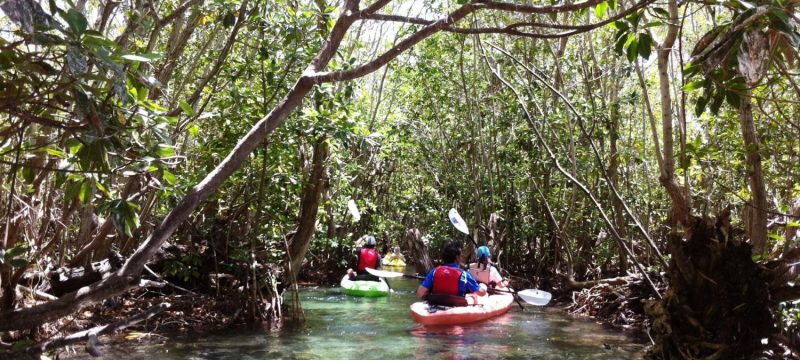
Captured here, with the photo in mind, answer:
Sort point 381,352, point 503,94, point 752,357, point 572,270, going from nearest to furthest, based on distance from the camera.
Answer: point 752,357, point 381,352, point 572,270, point 503,94

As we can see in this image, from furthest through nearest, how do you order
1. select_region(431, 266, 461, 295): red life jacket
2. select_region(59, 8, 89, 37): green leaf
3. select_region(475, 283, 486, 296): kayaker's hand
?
select_region(475, 283, 486, 296): kayaker's hand
select_region(431, 266, 461, 295): red life jacket
select_region(59, 8, 89, 37): green leaf

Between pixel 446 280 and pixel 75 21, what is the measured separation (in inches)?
268

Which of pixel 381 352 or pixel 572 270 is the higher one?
pixel 572 270

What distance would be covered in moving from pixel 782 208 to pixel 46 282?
7420 mm

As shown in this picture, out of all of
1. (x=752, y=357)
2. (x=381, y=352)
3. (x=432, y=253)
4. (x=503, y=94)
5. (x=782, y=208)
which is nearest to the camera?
(x=752, y=357)

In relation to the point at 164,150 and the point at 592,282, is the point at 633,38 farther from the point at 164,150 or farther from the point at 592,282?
the point at 592,282

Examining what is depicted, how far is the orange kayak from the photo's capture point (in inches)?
340

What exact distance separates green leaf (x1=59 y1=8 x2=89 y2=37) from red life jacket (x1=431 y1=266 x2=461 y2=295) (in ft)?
21.9

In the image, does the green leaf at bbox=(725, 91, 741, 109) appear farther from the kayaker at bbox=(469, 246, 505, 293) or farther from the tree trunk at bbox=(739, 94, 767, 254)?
the kayaker at bbox=(469, 246, 505, 293)

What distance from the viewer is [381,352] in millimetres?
7500

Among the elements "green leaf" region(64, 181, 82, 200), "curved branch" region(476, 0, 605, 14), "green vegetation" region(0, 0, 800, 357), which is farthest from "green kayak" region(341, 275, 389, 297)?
"curved branch" region(476, 0, 605, 14)

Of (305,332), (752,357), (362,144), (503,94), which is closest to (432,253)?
(503,94)

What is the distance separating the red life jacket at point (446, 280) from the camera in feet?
28.9

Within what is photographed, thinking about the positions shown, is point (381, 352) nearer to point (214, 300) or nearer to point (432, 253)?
point (214, 300)
